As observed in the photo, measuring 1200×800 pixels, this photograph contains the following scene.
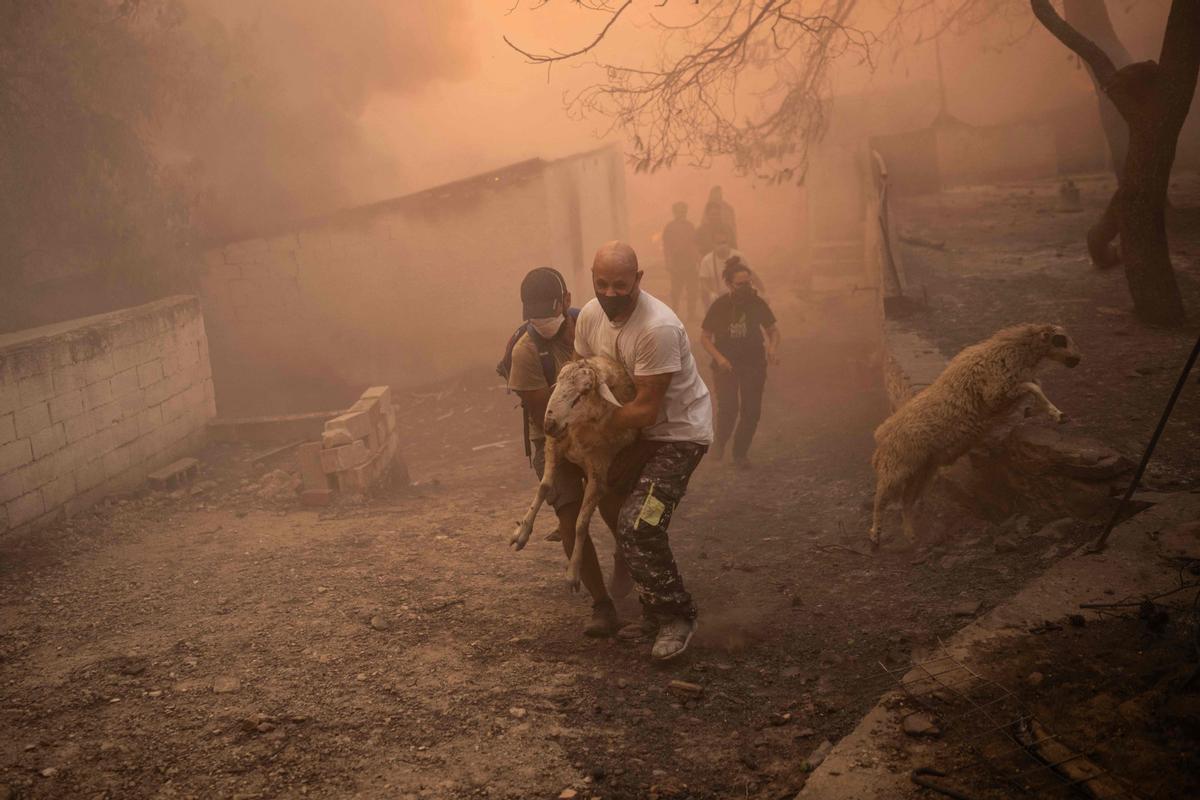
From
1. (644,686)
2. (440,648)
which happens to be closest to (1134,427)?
(644,686)

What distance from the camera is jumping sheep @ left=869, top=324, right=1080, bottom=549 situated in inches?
206

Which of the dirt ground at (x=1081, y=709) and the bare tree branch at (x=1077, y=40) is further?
the bare tree branch at (x=1077, y=40)

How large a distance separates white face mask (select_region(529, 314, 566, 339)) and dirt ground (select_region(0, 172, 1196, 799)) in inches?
60.1

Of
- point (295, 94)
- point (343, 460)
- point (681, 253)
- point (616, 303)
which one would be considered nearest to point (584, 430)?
point (616, 303)

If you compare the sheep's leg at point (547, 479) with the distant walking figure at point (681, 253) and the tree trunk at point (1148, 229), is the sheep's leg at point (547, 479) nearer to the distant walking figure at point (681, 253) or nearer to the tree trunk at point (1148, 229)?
the tree trunk at point (1148, 229)

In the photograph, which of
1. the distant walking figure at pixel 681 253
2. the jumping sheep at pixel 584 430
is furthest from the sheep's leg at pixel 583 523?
the distant walking figure at pixel 681 253

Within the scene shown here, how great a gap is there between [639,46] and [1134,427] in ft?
79.2

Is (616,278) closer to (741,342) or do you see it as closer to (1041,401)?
(1041,401)

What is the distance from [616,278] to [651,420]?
2.14 ft

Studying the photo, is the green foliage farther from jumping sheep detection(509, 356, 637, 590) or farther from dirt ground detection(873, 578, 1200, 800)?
dirt ground detection(873, 578, 1200, 800)

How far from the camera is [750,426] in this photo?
8.27 metres

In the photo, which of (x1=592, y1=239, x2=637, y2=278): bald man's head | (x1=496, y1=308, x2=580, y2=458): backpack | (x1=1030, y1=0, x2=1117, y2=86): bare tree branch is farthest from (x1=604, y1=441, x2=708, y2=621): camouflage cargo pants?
(x1=1030, y1=0, x2=1117, y2=86): bare tree branch

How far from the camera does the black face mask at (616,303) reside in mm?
4113

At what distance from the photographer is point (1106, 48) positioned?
37.6 feet
